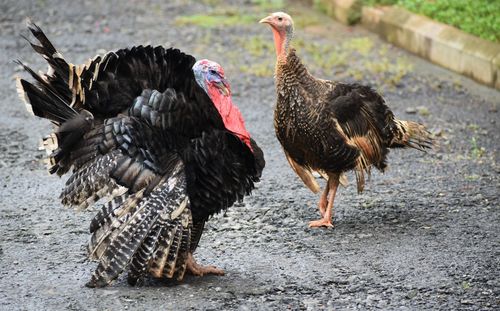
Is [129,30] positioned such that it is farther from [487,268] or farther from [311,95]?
[487,268]

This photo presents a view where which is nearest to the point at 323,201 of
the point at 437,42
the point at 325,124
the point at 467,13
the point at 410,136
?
the point at 325,124

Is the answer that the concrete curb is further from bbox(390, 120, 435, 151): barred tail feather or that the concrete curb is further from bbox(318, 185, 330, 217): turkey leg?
bbox(318, 185, 330, 217): turkey leg

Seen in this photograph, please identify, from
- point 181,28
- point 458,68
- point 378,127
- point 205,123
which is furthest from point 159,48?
point 181,28

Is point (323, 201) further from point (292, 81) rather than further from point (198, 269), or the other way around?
point (198, 269)

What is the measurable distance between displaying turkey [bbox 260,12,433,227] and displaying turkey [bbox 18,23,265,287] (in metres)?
0.79

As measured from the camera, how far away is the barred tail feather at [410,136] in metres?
6.39

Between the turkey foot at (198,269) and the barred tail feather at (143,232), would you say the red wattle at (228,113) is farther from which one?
the turkey foot at (198,269)

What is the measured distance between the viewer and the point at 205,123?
5180mm

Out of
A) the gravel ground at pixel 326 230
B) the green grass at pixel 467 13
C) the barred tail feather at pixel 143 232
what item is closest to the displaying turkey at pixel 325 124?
the gravel ground at pixel 326 230

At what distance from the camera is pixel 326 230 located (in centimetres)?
606

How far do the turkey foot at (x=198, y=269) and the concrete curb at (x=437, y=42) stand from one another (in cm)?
497

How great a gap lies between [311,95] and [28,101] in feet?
6.05

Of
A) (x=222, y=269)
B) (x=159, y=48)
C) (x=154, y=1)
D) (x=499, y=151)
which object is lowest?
(x=154, y=1)

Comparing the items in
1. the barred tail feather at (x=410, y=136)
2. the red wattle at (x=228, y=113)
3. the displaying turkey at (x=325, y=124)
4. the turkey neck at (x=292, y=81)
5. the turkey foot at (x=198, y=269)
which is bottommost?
the turkey foot at (x=198, y=269)
